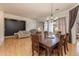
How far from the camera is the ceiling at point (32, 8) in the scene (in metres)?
1.74

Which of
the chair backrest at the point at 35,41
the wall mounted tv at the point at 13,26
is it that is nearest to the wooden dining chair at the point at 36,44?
the chair backrest at the point at 35,41

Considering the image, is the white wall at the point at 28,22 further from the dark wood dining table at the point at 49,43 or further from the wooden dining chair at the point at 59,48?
the wooden dining chair at the point at 59,48

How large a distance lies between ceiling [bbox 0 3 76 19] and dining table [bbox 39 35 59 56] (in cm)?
44

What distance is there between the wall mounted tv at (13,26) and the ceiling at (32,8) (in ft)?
0.49

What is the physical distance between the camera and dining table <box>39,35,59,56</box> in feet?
5.73

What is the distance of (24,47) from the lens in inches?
71.3

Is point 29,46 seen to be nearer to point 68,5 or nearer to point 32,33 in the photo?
point 32,33

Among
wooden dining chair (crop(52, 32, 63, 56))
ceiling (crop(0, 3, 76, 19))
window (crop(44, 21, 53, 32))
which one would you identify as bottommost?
wooden dining chair (crop(52, 32, 63, 56))

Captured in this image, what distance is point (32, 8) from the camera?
178 cm

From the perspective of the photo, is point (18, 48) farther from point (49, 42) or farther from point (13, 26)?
point (49, 42)

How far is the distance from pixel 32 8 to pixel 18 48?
0.76 m

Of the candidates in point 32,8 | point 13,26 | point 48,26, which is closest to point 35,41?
point 48,26

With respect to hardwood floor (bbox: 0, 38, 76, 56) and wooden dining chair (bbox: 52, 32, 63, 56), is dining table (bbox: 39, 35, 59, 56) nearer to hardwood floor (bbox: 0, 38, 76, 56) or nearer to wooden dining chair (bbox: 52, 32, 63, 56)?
wooden dining chair (bbox: 52, 32, 63, 56)

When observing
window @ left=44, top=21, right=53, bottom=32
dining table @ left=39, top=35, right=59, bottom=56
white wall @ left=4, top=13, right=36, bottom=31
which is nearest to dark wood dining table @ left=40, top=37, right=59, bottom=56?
dining table @ left=39, top=35, right=59, bottom=56
